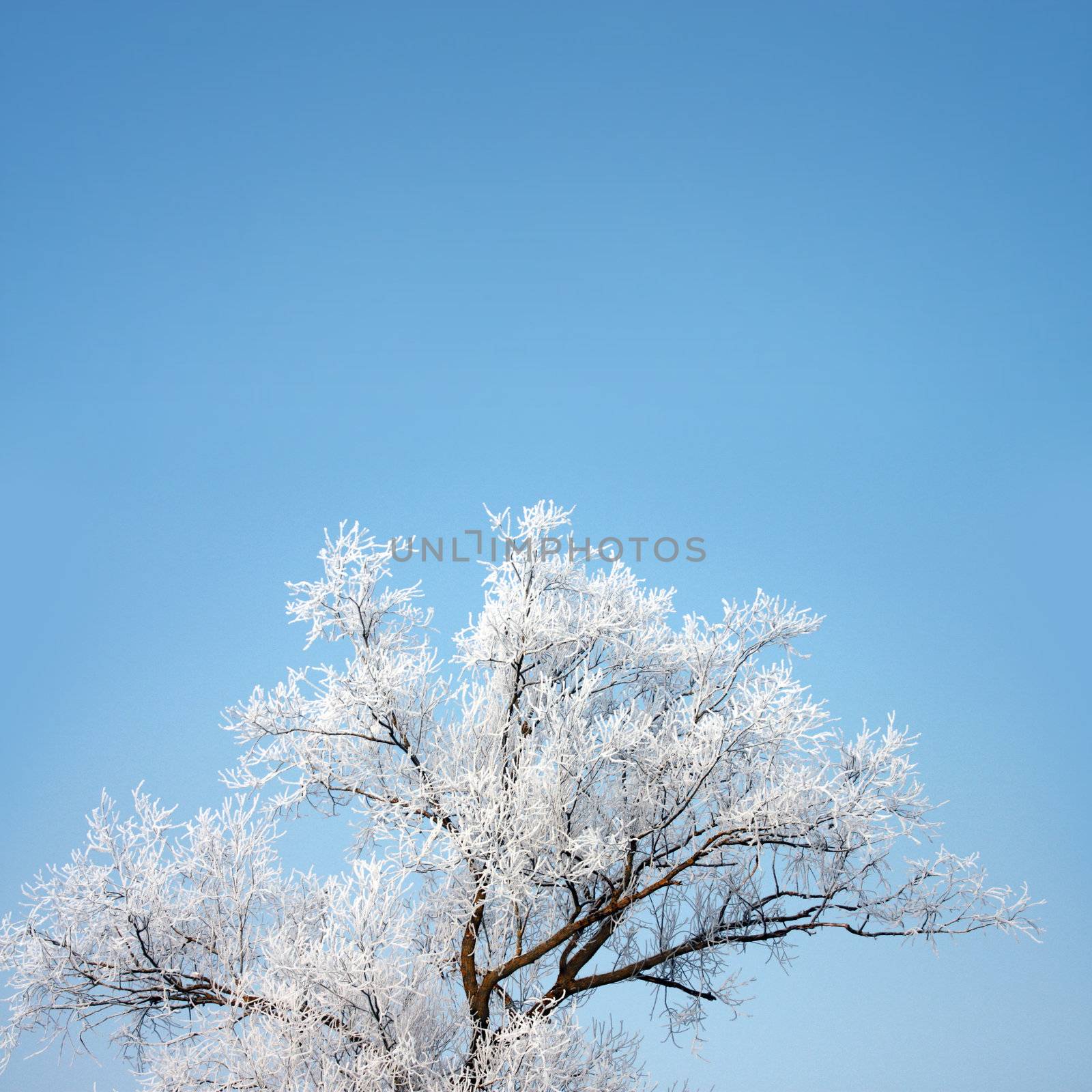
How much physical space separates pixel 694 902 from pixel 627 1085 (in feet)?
4.10

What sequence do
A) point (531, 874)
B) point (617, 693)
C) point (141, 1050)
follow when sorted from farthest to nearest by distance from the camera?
point (617, 693), point (141, 1050), point (531, 874)

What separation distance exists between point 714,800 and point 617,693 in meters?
1.27

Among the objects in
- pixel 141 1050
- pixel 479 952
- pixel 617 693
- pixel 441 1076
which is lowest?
pixel 441 1076

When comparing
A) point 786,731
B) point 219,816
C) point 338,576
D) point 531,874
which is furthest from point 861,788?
point 219,816

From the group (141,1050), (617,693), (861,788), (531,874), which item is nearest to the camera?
(531,874)

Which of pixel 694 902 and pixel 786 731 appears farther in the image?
pixel 694 902

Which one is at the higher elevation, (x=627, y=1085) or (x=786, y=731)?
(x=786, y=731)

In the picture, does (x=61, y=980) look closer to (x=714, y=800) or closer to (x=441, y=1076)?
(x=441, y=1076)

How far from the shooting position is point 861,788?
7438 millimetres

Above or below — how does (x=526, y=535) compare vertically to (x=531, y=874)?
above

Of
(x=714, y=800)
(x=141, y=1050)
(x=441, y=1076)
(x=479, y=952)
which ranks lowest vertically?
(x=441, y=1076)

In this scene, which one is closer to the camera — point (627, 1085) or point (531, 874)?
point (531, 874)

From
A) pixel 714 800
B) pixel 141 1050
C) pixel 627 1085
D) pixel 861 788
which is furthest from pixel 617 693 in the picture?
pixel 141 1050

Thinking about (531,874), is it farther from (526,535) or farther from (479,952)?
(526,535)
